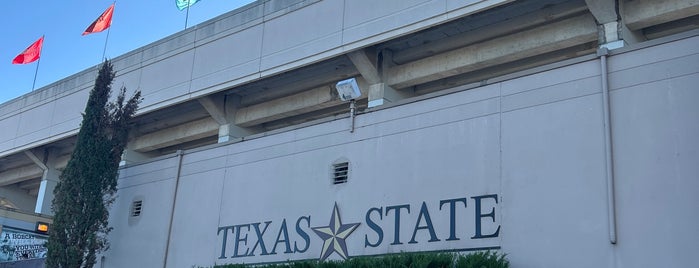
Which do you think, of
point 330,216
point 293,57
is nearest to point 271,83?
point 293,57

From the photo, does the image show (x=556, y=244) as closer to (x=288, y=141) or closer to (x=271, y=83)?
(x=288, y=141)

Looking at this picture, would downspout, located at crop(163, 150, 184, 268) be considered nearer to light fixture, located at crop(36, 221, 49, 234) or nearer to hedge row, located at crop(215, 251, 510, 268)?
light fixture, located at crop(36, 221, 49, 234)

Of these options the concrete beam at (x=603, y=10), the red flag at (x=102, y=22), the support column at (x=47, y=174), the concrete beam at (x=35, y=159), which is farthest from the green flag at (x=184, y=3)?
the concrete beam at (x=603, y=10)

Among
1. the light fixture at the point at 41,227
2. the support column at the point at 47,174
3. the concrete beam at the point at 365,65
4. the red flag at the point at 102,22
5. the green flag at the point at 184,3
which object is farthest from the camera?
the support column at the point at 47,174

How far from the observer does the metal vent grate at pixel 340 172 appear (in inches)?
652

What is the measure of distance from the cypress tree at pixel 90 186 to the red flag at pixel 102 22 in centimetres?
654

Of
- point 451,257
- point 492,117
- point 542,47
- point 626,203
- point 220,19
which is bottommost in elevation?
point 451,257

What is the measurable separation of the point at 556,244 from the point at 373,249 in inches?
160

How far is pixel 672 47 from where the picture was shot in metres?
12.3

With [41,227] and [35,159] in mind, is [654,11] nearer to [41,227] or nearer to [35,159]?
[41,227]

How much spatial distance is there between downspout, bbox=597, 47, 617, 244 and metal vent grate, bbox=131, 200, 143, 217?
45.9 feet

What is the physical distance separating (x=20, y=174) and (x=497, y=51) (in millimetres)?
24919

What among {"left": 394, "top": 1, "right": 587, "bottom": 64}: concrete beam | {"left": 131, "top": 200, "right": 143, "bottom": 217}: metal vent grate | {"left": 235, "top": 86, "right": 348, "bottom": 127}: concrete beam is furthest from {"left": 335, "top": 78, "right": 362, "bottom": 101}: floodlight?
{"left": 131, "top": 200, "right": 143, "bottom": 217}: metal vent grate

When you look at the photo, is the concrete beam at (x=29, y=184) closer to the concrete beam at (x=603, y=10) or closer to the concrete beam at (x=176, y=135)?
the concrete beam at (x=176, y=135)
